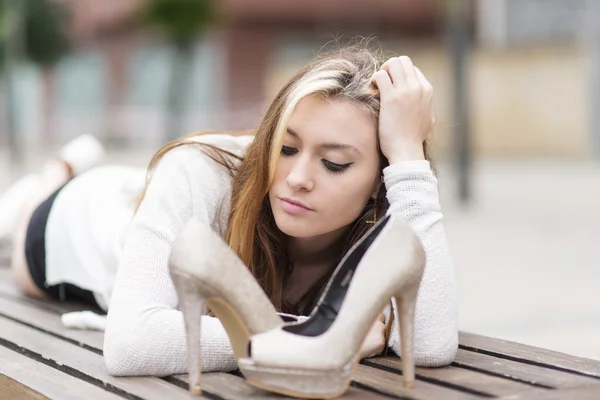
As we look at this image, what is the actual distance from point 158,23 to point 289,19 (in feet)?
24.7

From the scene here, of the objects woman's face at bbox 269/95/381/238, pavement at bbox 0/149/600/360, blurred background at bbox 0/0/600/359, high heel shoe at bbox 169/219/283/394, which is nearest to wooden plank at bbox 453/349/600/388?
woman's face at bbox 269/95/381/238

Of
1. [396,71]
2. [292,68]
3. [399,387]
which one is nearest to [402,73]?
[396,71]

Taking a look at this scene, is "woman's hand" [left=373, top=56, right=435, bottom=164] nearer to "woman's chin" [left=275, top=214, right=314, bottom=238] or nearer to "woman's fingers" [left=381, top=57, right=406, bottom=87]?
"woman's fingers" [left=381, top=57, right=406, bottom=87]

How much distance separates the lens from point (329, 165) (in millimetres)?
2490

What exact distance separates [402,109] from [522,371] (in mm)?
712

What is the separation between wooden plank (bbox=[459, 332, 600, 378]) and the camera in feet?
8.44

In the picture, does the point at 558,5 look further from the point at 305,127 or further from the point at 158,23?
the point at 305,127

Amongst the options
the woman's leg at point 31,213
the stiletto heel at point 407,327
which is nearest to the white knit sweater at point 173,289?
the stiletto heel at point 407,327

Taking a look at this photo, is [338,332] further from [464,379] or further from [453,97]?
[453,97]

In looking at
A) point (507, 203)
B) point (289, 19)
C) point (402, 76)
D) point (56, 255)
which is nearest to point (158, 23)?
point (289, 19)

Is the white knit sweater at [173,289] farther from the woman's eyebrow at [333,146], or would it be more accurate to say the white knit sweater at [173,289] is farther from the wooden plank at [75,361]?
the woman's eyebrow at [333,146]

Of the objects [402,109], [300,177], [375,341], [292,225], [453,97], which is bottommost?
[375,341]

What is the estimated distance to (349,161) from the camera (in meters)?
2.52

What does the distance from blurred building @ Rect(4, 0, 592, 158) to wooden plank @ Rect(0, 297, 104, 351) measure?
51.3 ft
